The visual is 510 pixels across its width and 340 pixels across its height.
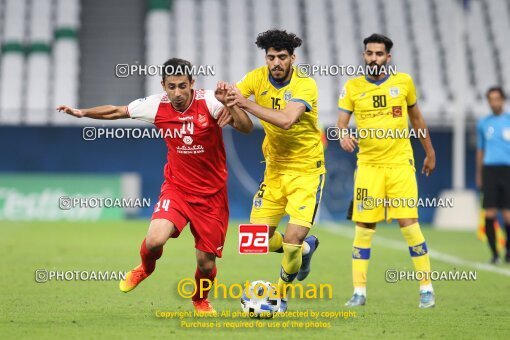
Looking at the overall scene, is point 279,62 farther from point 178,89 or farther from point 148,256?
point 148,256

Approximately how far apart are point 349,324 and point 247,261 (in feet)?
19.1

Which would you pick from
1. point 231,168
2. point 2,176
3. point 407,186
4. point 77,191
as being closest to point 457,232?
point 231,168

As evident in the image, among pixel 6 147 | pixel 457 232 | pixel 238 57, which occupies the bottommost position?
pixel 457 232

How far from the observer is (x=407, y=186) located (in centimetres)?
924

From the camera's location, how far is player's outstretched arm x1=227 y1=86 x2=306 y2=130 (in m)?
7.59

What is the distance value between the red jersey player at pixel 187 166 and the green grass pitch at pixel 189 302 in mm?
581

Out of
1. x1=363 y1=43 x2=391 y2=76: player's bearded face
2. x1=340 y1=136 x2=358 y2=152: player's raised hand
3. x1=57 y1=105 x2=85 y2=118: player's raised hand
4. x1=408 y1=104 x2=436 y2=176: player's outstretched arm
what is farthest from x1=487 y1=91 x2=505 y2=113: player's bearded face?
x1=57 y1=105 x2=85 y2=118: player's raised hand

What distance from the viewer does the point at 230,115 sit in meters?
7.82

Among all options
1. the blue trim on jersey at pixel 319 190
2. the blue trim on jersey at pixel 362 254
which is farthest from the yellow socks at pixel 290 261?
the blue trim on jersey at pixel 362 254

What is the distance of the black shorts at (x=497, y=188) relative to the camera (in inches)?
556

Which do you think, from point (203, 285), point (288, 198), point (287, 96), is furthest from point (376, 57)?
point (203, 285)

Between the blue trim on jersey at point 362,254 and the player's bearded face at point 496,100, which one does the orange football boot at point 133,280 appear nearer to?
the blue trim on jersey at point 362,254

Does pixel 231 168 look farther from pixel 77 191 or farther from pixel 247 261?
pixel 247 261

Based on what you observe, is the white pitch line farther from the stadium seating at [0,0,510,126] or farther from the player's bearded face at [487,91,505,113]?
the stadium seating at [0,0,510,126]
